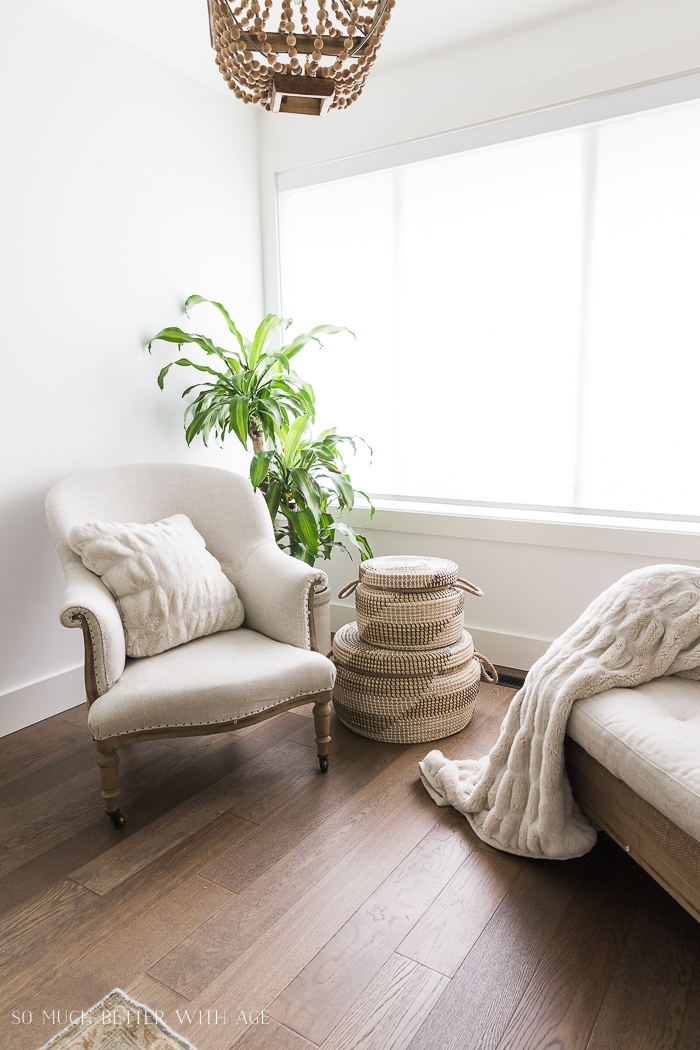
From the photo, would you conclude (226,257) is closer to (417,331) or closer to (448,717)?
→ (417,331)

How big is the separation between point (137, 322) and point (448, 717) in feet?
6.34

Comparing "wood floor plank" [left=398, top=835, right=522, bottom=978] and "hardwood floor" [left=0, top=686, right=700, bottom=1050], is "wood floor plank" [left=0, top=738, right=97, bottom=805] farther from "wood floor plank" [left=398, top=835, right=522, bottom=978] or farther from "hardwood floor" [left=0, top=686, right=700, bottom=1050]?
"wood floor plank" [left=398, top=835, right=522, bottom=978]

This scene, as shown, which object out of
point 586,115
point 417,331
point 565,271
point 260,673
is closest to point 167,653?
point 260,673

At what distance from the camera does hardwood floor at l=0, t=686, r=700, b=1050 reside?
1.30m

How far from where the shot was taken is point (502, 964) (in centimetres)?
143

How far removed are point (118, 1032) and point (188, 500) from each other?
5.37ft

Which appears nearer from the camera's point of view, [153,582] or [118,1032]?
[118,1032]

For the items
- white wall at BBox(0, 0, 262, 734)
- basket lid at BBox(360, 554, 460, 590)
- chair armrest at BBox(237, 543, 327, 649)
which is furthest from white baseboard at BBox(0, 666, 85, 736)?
basket lid at BBox(360, 554, 460, 590)

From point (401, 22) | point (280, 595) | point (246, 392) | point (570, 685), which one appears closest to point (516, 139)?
point (401, 22)

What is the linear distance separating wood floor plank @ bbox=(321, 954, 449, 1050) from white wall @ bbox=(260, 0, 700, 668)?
1630 mm

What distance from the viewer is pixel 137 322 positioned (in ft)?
9.25

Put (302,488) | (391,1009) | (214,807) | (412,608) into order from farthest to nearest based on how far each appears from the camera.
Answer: (302,488)
(412,608)
(214,807)
(391,1009)

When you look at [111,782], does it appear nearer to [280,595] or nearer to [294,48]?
[280,595]

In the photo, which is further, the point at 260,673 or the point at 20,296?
the point at 20,296
